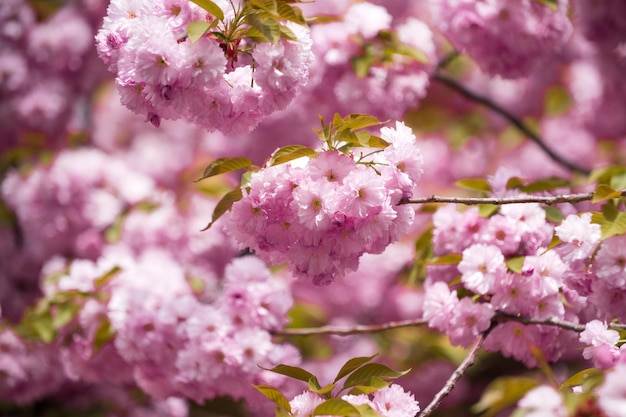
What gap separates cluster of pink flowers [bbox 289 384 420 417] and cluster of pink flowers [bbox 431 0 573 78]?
4.68 feet

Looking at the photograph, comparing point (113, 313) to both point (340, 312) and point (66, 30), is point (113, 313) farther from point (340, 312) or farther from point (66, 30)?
point (340, 312)

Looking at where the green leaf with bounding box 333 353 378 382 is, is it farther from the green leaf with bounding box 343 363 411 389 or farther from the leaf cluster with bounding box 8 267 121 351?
the leaf cluster with bounding box 8 267 121 351

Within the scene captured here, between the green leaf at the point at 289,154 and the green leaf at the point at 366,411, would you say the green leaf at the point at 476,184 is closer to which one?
the green leaf at the point at 289,154

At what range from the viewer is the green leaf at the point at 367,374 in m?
1.59

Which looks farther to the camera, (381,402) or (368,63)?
(368,63)

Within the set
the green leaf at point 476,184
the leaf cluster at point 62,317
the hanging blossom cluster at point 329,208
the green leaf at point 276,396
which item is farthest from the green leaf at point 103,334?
the green leaf at point 476,184

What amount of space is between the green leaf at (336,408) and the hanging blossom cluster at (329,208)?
30 cm

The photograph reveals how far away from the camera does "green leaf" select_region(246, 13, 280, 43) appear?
1515 mm

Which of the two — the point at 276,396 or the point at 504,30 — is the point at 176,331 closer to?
the point at 276,396

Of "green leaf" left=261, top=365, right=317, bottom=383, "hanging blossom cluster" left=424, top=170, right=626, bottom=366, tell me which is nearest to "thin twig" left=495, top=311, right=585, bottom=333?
"hanging blossom cluster" left=424, top=170, right=626, bottom=366

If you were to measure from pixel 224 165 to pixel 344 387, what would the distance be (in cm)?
52

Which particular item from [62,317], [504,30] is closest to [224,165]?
[62,317]

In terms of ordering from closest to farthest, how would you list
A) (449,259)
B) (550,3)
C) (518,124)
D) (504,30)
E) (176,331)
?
1. (449,259)
2. (176,331)
3. (550,3)
4. (504,30)
5. (518,124)

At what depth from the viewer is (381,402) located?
5.07 ft
